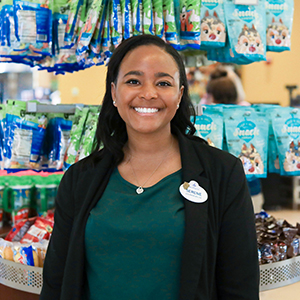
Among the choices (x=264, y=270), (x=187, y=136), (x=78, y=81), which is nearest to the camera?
(x=187, y=136)

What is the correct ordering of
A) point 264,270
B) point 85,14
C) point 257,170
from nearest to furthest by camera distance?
point 264,270 → point 85,14 → point 257,170

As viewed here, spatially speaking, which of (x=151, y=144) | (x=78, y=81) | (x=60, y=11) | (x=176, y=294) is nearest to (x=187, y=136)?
(x=151, y=144)

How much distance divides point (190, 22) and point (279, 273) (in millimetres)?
1366

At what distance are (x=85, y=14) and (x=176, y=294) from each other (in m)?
1.52

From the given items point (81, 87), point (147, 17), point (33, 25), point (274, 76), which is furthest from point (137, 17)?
point (274, 76)

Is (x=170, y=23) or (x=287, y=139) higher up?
(x=170, y=23)

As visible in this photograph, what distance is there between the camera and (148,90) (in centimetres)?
136

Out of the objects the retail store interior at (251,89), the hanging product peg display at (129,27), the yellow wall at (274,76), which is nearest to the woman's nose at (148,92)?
the hanging product peg display at (129,27)

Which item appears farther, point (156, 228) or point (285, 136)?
point (285, 136)

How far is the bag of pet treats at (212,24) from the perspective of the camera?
217 centimetres

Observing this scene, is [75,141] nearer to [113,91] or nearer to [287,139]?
[113,91]

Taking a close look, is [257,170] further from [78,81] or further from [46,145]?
[78,81]

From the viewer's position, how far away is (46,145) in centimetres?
237

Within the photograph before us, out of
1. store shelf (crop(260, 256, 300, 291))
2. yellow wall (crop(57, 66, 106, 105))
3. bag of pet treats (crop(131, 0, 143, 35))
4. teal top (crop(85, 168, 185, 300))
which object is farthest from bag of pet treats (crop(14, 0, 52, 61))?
yellow wall (crop(57, 66, 106, 105))
